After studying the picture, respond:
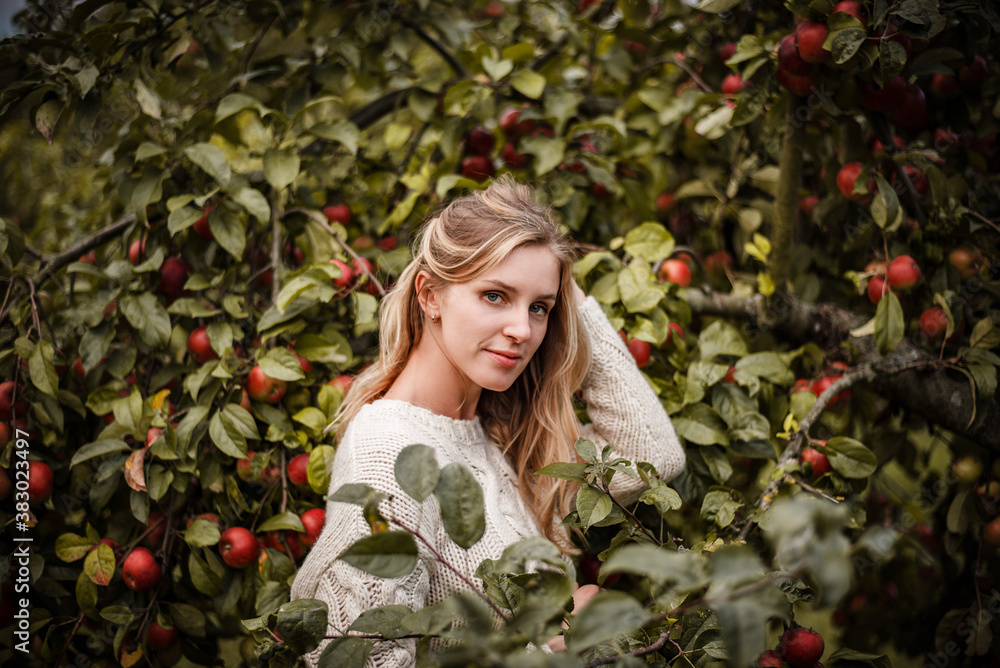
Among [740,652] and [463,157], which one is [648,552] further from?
[463,157]

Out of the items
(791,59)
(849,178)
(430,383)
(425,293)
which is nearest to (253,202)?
(425,293)

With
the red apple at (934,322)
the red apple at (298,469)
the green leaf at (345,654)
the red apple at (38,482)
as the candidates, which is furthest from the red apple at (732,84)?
the red apple at (38,482)

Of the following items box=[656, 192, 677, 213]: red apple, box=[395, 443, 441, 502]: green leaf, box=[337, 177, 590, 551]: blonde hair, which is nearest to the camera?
box=[395, 443, 441, 502]: green leaf

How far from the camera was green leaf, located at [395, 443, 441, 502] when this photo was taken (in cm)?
73

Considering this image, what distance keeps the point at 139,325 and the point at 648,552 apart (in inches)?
52.0

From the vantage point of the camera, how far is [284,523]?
4.28 ft

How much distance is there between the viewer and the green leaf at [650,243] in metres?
1.63

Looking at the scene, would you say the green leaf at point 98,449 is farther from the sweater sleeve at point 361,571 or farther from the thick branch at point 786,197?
the thick branch at point 786,197

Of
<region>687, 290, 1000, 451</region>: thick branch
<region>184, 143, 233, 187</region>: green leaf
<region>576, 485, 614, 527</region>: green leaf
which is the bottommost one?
<region>687, 290, 1000, 451</region>: thick branch

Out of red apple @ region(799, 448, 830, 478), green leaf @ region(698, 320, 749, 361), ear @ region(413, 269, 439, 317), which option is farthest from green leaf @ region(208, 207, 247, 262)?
red apple @ region(799, 448, 830, 478)

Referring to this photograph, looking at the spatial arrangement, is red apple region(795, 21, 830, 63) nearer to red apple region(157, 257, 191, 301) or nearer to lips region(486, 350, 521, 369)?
lips region(486, 350, 521, 369)

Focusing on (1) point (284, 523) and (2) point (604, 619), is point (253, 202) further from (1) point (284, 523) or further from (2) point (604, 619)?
(2) point (604, 619)

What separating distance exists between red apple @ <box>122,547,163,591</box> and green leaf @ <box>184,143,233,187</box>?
830mm

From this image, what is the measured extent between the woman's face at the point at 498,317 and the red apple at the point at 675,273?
23.5 inches
